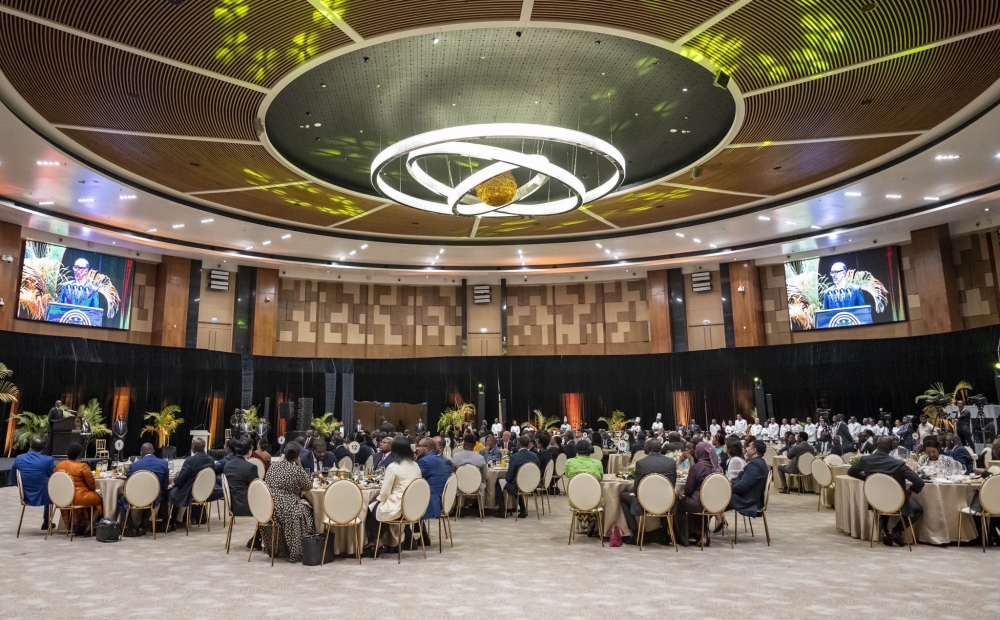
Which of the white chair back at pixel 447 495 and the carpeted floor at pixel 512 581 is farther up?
the white chair back at pixel 447 495

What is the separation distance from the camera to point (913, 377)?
18016 mm

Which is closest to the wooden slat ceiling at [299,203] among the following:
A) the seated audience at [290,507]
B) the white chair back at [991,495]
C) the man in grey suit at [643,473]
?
the seated audience at [290,507]

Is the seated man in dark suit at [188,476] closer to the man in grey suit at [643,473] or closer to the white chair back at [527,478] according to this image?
the white chair back at [527,478]

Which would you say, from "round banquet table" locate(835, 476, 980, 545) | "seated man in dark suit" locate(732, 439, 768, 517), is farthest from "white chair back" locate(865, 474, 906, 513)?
"seated man in dark suit" locate(732, 439, 768, 517)

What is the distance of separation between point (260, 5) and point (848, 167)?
11653mm

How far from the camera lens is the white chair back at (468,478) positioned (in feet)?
28.9

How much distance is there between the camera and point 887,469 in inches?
259

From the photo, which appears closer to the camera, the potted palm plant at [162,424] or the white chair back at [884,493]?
the white chair back at [884,493]

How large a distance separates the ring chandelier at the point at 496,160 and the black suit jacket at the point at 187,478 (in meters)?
4.68

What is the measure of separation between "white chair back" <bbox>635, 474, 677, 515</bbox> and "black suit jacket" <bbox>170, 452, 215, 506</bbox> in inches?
199

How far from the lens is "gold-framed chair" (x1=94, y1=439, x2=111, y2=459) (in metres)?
16.7

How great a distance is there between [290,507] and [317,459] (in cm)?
265

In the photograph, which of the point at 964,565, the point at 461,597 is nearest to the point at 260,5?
the point at 461,597

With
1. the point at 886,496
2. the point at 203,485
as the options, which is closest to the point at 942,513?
the point at 886,496
